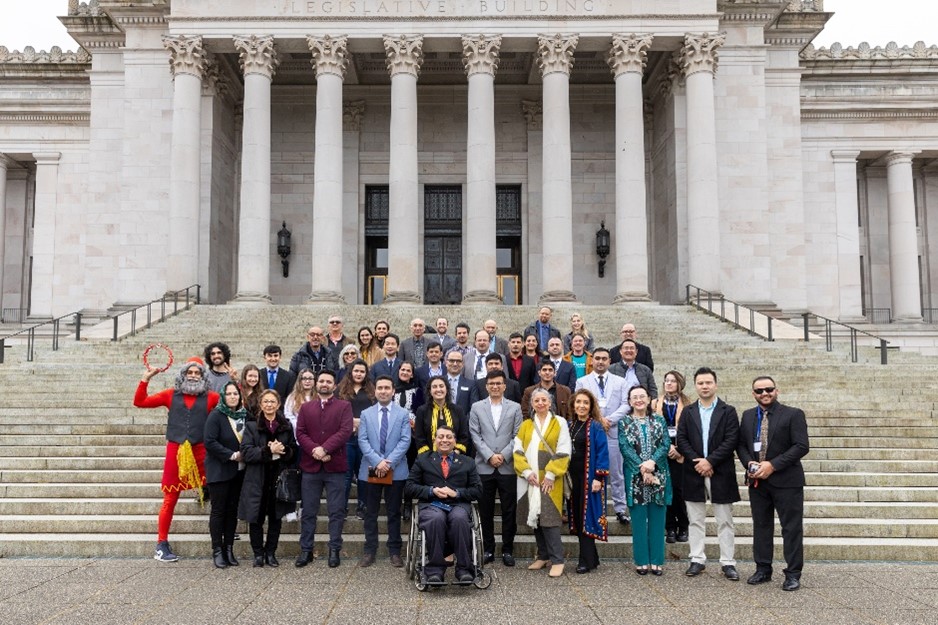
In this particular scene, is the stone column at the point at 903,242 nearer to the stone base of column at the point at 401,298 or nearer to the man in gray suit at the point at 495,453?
the stone base of column at the point at 401,298

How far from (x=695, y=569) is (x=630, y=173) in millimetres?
19259

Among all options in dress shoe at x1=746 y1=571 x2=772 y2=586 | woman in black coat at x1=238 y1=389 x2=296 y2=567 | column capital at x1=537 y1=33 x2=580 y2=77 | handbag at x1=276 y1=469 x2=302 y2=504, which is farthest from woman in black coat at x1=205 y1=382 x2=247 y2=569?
column capital at x1=537 y1=33 x2=580 y2=77

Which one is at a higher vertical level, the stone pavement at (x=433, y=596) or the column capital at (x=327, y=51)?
the column capital at (x=327, y=51)

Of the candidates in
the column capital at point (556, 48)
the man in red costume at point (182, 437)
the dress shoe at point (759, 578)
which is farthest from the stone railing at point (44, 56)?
the dress shoe at point (759, 578)

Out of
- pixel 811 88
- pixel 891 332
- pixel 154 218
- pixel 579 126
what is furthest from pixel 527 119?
pixel 891 332

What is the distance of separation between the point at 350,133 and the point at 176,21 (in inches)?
307

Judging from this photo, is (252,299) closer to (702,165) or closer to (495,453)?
(702,165)

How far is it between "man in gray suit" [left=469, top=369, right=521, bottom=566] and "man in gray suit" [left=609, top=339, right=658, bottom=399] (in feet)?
7.33

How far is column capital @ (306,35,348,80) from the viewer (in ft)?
88.4

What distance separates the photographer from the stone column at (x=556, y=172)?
1027 inches

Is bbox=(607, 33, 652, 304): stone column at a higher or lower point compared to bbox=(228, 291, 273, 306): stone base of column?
higher

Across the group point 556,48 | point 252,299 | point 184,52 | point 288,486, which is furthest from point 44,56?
point 288,486

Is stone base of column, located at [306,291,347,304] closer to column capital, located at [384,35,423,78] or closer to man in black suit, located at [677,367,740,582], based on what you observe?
column capital, located at [384,35,423,78]

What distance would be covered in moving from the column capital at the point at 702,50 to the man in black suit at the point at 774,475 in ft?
67.7
